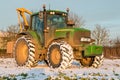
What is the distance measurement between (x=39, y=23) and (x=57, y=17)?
109 centimetres

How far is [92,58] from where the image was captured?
16.9 metres

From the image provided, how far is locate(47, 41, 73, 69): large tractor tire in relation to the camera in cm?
1444

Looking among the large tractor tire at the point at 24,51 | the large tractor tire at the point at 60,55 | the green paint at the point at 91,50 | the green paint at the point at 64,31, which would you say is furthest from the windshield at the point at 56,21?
the green paint at the point at 91,50

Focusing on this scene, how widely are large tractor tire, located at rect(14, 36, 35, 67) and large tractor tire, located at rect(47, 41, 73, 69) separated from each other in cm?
122

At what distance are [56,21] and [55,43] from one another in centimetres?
169

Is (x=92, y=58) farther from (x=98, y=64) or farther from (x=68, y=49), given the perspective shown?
(x=68, y=49)

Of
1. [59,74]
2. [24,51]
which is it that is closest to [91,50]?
[59,74]

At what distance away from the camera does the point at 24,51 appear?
17.6 metres

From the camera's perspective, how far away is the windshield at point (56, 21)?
53.6 feet

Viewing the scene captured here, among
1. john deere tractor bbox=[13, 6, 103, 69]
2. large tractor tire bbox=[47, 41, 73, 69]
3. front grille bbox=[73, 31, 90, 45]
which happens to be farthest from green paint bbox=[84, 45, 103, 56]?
large tractor tire bbox=[47, 41, 73, 69]

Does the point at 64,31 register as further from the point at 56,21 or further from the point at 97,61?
the point at 97,61

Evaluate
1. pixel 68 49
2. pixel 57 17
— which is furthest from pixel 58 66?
pixel 57 17

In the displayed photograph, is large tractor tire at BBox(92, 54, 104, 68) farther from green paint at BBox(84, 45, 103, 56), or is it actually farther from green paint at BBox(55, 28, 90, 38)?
green paint at BBox(55, 28, 90, 38)

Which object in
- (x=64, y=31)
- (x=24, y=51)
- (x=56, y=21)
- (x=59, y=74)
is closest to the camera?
(x=59, y=74)
